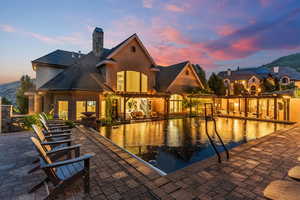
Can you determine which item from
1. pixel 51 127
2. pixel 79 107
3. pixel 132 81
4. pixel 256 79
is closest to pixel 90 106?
pixel 79 107

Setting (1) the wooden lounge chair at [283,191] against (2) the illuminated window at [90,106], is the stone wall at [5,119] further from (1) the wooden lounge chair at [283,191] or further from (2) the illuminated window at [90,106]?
(1) the wooden lounge chair at [283,191]

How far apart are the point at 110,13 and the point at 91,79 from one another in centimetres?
844

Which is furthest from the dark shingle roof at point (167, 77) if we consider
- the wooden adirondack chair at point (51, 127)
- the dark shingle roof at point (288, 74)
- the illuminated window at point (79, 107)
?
the dark shingle roof at point (288, 74)

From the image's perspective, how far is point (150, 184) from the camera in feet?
9.20

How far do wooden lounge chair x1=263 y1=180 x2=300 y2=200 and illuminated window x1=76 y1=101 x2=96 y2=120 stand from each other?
491 inches

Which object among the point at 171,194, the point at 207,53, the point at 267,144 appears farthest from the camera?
the point at 207,53

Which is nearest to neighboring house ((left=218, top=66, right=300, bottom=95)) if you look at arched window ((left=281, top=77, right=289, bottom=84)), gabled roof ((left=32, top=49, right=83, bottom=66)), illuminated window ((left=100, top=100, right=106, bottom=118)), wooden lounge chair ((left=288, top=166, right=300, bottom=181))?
arched window ((left=281, top=77, right=289, bottom=84))

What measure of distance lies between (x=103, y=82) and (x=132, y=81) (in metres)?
3.35

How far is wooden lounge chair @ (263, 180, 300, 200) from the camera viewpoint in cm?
140

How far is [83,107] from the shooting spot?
11859 millimetres

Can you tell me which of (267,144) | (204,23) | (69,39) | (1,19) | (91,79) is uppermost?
(204,23)

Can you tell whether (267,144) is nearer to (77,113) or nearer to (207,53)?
(77,113)

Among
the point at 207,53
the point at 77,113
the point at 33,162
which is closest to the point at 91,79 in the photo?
the point at 77,113

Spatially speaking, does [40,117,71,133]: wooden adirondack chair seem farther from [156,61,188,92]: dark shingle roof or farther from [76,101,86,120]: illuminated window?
[156,61,188,92]: dark shingle roof
